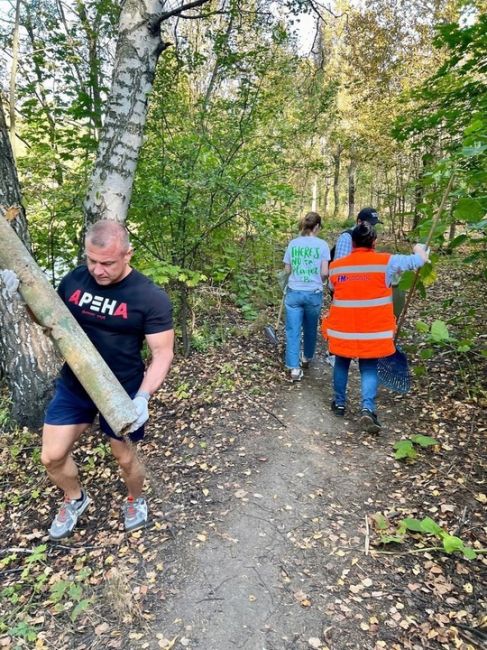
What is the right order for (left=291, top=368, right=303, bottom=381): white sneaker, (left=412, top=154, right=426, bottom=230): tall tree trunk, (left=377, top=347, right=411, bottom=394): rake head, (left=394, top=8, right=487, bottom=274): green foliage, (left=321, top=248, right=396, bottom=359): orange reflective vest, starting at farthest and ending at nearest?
(left=291, top=368, right=303, bottom=381): white sneaker < (left=377, top=347, right=411, bottom=394): rake head < (left=412, top=154, right=426, bottom=230): tall tree trunk < (left=321, top=248, right=396, bottom=359): orange reflective vest < (left=394, top=8, right=487, bottom=274): green foliage

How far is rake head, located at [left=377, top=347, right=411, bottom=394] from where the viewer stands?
4172 mm

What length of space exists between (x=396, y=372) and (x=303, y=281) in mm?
1479

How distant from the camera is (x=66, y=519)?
2984 millimetres

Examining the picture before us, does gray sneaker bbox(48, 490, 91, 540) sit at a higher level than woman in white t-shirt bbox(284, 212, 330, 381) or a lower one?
lower

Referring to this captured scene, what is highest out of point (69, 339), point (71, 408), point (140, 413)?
point (69, 339)

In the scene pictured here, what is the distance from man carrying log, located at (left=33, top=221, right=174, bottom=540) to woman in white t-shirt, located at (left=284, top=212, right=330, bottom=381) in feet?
8.50

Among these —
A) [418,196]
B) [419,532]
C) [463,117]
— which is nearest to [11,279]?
[419,532]

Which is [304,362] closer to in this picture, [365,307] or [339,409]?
[339,409]

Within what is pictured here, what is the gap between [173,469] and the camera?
3543 millimetres

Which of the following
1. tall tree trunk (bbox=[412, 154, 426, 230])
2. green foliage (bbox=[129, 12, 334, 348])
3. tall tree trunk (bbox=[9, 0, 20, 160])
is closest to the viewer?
tall tree trunk (bbox=[412, 154, 426, 230])

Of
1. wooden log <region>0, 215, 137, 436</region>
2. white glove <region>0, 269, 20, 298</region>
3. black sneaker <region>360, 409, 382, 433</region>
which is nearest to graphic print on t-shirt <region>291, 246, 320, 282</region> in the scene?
black sneaker <region>360, 409, 382, 433</region>

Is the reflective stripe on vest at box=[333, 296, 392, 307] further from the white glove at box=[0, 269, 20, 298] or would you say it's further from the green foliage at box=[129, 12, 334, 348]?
the white glove at box=[0, 269, 20, 298]

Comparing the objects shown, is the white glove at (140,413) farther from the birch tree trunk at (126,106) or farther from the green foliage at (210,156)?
the birch tree trunk at (126,106)

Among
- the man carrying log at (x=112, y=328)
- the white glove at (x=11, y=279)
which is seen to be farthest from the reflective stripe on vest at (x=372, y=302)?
the white glove at (x=11, y=279)
